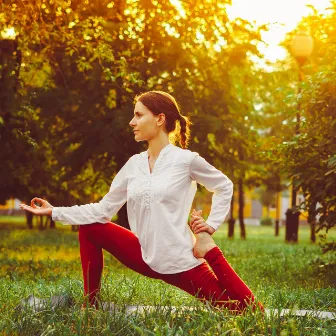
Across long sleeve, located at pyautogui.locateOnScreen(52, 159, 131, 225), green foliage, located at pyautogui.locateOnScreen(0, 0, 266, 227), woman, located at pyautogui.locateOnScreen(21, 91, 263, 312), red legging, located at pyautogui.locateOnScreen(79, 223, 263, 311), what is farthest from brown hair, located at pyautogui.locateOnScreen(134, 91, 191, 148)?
green foliage, located at pyautogui.locateOnScreen(0, 0, 266, 227)

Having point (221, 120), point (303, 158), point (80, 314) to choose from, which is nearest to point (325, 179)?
point (303, 158)

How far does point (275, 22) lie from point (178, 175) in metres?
7.52

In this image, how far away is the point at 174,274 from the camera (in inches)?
192

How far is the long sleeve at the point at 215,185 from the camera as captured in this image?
4.83 meters

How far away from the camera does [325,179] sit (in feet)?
32.6

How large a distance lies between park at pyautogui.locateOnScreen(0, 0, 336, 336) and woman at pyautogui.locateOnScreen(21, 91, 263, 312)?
53 millimetres

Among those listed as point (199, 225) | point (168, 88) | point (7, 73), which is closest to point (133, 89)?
point (168, 88)

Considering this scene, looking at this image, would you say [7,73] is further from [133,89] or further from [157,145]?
[157,145]

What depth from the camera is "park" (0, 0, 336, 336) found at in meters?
4.81

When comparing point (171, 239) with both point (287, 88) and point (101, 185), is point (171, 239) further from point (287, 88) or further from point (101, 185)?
point (101, 185)

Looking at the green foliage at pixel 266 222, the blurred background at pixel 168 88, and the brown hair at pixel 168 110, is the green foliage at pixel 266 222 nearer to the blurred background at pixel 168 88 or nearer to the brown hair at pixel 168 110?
the blurred background at pixel 168 88

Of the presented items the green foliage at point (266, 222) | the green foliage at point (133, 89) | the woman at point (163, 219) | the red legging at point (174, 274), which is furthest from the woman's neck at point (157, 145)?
the green foliage at point (266, 222)

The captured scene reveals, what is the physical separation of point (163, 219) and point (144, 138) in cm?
70

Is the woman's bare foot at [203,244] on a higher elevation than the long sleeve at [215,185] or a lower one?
lower
